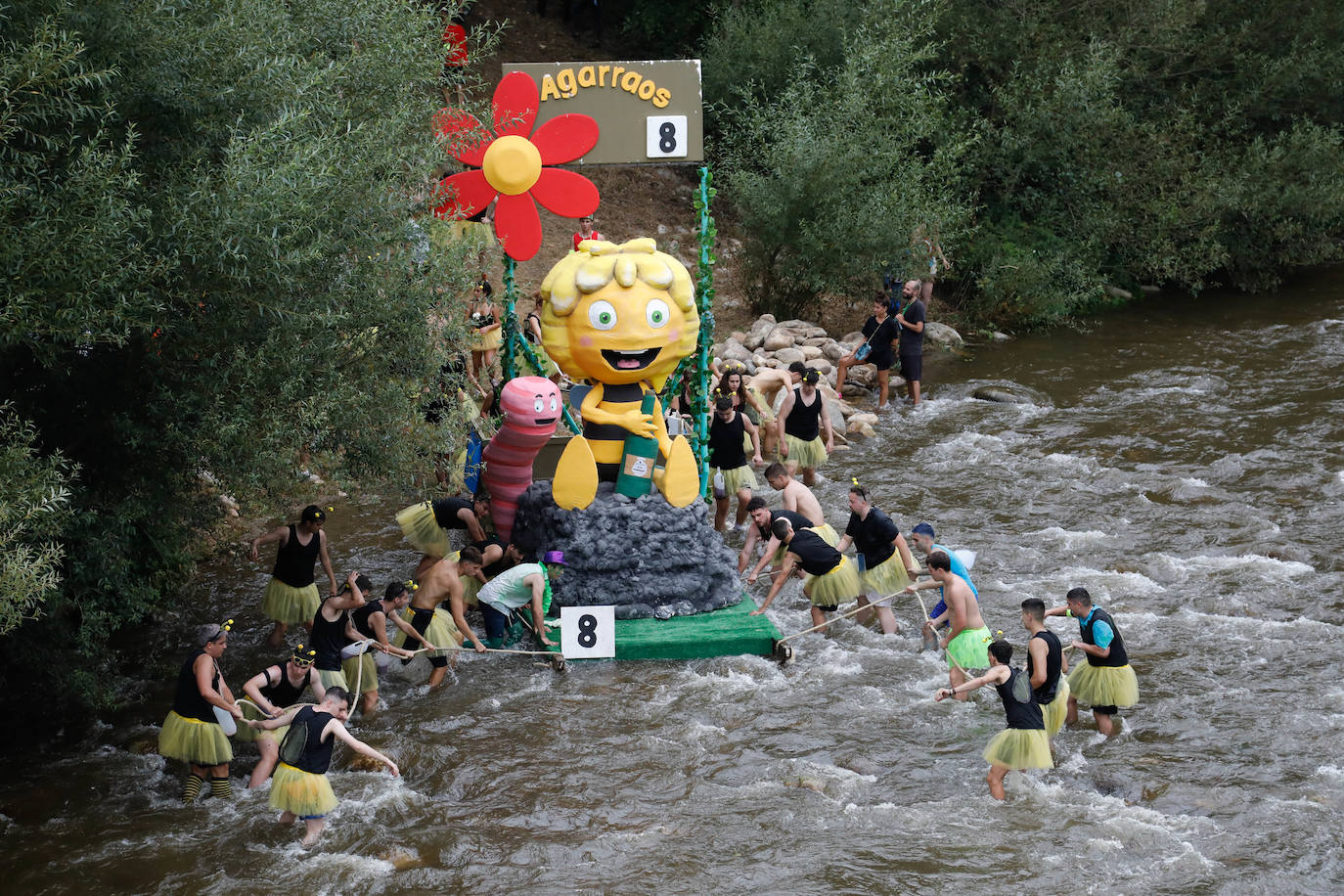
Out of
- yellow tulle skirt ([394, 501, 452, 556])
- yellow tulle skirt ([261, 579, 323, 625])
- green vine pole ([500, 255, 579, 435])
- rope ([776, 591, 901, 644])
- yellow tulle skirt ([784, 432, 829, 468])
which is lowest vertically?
rope ([776, 591, 901, 644])

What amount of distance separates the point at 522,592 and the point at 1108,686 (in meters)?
4.66

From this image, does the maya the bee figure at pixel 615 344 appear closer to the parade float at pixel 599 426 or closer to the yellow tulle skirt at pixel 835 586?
the parade float at pixel 599 426

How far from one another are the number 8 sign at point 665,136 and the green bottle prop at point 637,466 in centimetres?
286

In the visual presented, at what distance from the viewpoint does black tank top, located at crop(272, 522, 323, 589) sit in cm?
1075

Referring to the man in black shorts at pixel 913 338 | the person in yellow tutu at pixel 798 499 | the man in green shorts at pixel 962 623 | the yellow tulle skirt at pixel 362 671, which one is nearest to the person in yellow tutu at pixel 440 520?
the yellow tulle skirt at pixel 362 671

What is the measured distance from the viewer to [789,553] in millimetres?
10922

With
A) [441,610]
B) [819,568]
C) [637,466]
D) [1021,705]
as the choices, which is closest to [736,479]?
[637,466]

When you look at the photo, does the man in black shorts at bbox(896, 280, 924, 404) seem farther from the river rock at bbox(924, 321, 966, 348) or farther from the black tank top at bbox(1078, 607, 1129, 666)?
the black tank top at bbox(1078, 607, 1129, 666)

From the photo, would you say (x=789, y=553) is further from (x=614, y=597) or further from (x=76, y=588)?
(x=76, y=588)

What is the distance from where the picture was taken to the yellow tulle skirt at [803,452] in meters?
14.3

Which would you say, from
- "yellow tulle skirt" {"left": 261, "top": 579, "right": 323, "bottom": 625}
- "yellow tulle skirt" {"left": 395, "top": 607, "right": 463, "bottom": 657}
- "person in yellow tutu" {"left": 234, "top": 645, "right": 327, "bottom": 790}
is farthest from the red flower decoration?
"person in yellow tutu" {"left": 234, "top": 645, "right": 327, "bottom": 790}

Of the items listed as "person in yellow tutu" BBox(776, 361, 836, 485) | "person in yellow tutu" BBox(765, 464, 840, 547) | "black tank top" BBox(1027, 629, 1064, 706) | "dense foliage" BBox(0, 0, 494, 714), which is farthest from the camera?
"person in yellow tutu" BBox(776, 361, 836, 485)

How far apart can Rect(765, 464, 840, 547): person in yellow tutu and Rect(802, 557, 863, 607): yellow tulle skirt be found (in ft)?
1.27

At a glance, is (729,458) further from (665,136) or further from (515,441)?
(665,136)
